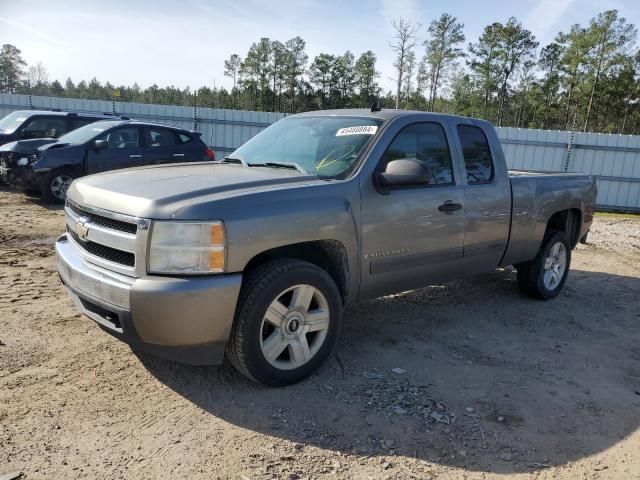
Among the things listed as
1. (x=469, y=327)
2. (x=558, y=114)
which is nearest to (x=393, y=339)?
(x=469, y=327)

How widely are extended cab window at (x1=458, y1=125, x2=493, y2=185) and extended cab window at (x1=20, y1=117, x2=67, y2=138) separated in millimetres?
10151

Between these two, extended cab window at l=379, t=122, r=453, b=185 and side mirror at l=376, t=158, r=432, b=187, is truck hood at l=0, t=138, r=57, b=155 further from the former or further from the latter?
side mirror at l=376, t=158, r=432, b=187

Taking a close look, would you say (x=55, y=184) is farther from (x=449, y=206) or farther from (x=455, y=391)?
(x=455, y=391)

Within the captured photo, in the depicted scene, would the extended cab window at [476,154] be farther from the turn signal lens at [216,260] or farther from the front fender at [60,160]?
the front fender at [60,160]

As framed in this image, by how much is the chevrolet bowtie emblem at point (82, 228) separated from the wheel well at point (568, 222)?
481 cm

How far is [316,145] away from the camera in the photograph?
4.14 meters

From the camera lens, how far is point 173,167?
4180 mm

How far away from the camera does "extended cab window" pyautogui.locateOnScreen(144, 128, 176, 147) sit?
10.6 metres

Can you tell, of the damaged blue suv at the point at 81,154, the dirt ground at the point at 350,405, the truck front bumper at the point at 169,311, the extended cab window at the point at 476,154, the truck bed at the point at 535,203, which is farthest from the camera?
the damaged blue suv at the point at 81,154

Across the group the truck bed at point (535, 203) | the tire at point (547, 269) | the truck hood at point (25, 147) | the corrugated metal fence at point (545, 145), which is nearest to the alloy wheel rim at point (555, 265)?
the tire at point (547, 269)

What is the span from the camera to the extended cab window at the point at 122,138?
10.1m

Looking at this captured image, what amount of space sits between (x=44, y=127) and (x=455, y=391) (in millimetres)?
11434

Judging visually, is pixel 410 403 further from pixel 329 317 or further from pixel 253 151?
pixel 253 151

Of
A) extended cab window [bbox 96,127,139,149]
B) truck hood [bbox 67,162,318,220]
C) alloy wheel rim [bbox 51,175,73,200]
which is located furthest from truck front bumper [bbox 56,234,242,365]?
extended cab window [bbox 96,127,139,149]
